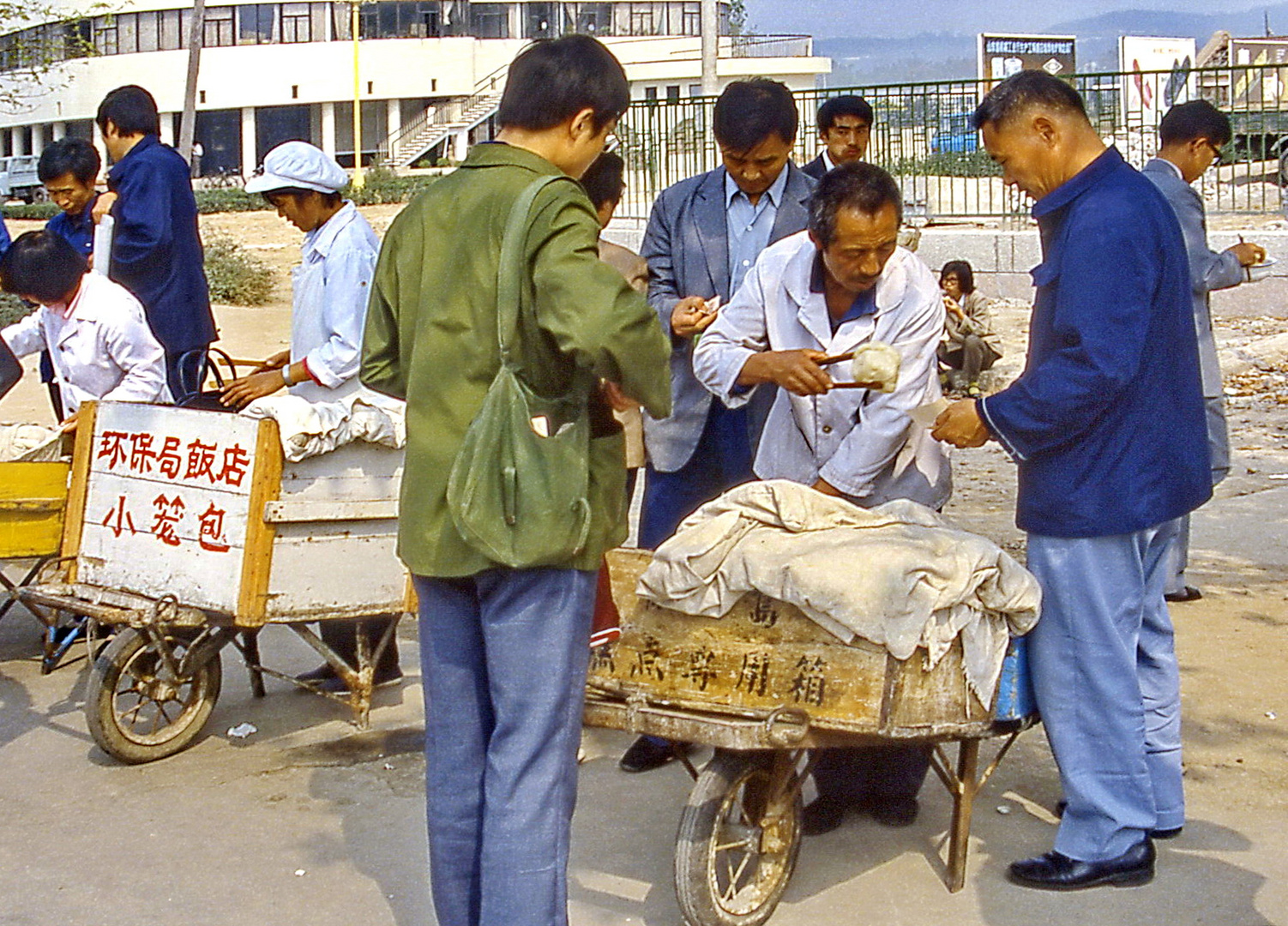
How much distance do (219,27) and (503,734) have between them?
61019 mm

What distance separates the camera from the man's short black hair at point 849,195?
405 cm

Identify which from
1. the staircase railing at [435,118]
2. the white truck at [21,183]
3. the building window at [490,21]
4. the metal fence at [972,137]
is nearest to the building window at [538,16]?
the building window at [490,21]

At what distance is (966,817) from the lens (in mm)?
4094

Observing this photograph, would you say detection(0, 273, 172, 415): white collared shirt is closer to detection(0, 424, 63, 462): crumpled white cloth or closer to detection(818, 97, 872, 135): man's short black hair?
detection(0, 424, 63, 462): crumpled white cloth

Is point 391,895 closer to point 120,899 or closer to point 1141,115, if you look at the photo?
point 120,899

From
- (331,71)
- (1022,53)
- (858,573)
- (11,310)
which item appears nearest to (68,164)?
(858,573)

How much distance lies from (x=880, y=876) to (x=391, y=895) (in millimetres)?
1227

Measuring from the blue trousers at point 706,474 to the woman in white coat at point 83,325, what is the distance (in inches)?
75.3

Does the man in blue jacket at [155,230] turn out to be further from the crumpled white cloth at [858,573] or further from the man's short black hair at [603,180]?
the crumpled white cloth at [858,573]

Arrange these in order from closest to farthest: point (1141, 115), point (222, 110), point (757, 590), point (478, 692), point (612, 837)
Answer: point (478, 692)
point (757, 590)
point (612, 837)
point (1141, 115)
point (222, 110)

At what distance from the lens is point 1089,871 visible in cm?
405

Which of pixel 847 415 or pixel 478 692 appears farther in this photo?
pixel 847 415

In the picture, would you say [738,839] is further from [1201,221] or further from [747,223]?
[1201,221]

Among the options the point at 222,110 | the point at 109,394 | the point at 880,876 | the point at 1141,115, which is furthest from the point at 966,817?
the point at 222,110
